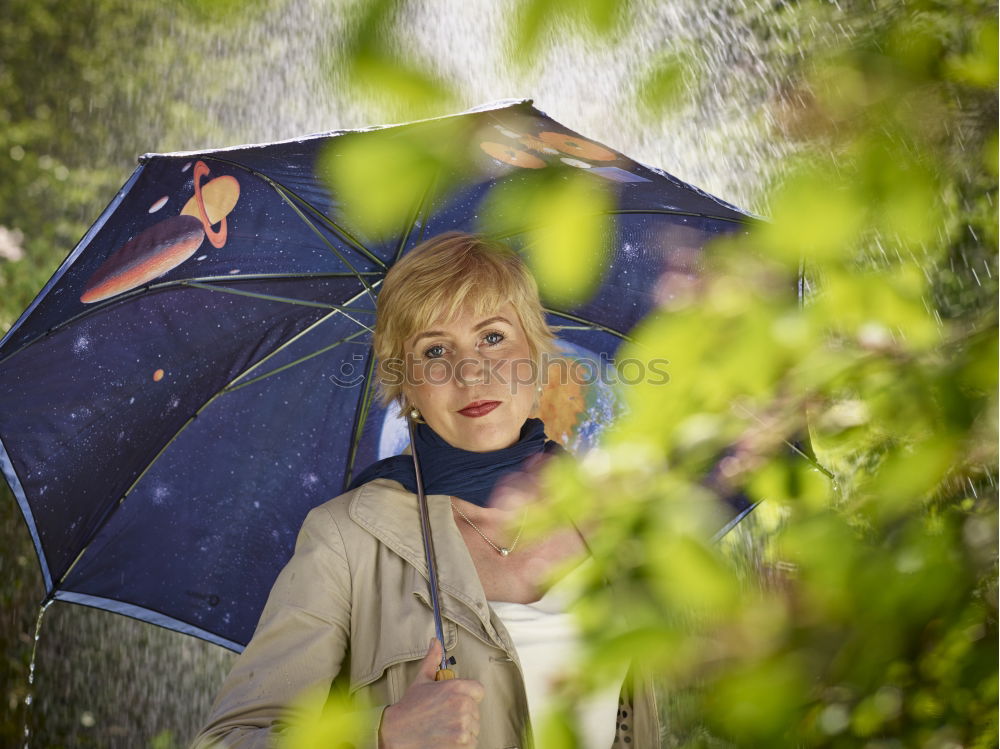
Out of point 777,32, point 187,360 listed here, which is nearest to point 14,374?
point 187,360

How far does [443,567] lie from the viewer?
1816 mm

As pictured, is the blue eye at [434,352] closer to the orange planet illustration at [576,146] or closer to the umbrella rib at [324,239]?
the umbrella rib at [324,239]

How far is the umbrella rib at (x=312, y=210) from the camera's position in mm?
1885

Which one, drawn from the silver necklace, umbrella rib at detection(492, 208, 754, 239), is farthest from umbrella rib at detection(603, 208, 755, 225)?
the silver necklace

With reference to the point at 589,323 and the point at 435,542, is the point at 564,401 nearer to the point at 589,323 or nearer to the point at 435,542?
the point at 589,323

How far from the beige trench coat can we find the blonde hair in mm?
368

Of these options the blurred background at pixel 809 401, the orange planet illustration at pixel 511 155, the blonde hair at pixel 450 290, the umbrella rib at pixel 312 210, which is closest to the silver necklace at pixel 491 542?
the blonde hair at pixel 450 290

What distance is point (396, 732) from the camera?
4.95ft

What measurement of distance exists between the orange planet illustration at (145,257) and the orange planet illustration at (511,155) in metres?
0.60

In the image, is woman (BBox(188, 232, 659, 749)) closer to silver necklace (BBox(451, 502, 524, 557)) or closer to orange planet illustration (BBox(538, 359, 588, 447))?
silver necklace (BBox(451, 502, 524, 557))

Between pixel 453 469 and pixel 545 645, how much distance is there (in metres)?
0.40

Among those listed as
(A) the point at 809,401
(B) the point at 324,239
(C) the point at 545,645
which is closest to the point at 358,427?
(B) the point at 324,239

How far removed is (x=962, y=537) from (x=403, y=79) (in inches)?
30.1

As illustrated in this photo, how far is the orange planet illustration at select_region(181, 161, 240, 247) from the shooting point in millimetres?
1860
